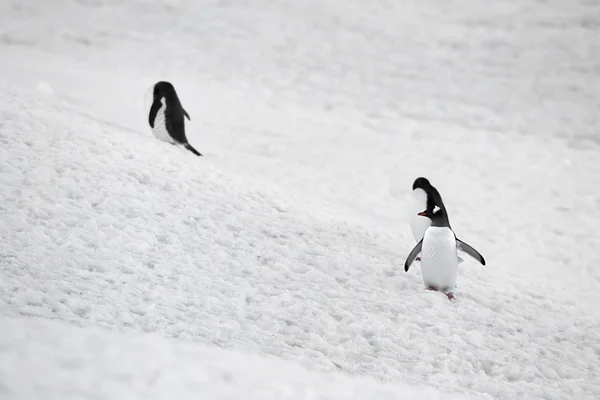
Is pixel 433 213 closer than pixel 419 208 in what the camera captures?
Yes

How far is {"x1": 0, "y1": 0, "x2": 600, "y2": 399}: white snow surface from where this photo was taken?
123 inches

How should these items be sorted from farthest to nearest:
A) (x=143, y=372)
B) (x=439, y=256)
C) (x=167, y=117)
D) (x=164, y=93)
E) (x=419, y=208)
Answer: (x=164, y=93)
(x=167, y=117)
(x=419, y=208)
(x=439, y=256)
(x=143, y=372)

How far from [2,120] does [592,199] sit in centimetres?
800

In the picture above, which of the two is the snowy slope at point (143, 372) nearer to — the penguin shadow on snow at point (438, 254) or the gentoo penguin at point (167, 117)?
the penguin shadow on snow at point (438, 254)

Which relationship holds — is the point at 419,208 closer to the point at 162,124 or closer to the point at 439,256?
the point at 439,256

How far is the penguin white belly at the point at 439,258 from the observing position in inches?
170

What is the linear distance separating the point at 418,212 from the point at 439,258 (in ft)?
4.02

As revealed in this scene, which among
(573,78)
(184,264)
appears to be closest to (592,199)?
(573,78)

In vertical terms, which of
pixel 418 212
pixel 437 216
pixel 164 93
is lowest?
pixel 418 212

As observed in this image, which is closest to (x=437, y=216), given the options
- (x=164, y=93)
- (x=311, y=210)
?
(x=311, y=210)

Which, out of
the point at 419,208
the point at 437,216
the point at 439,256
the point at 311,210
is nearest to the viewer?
the point at 439,256

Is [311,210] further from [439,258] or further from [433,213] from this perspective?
[439,258]

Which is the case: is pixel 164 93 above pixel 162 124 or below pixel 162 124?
above

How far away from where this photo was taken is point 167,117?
7.31m
